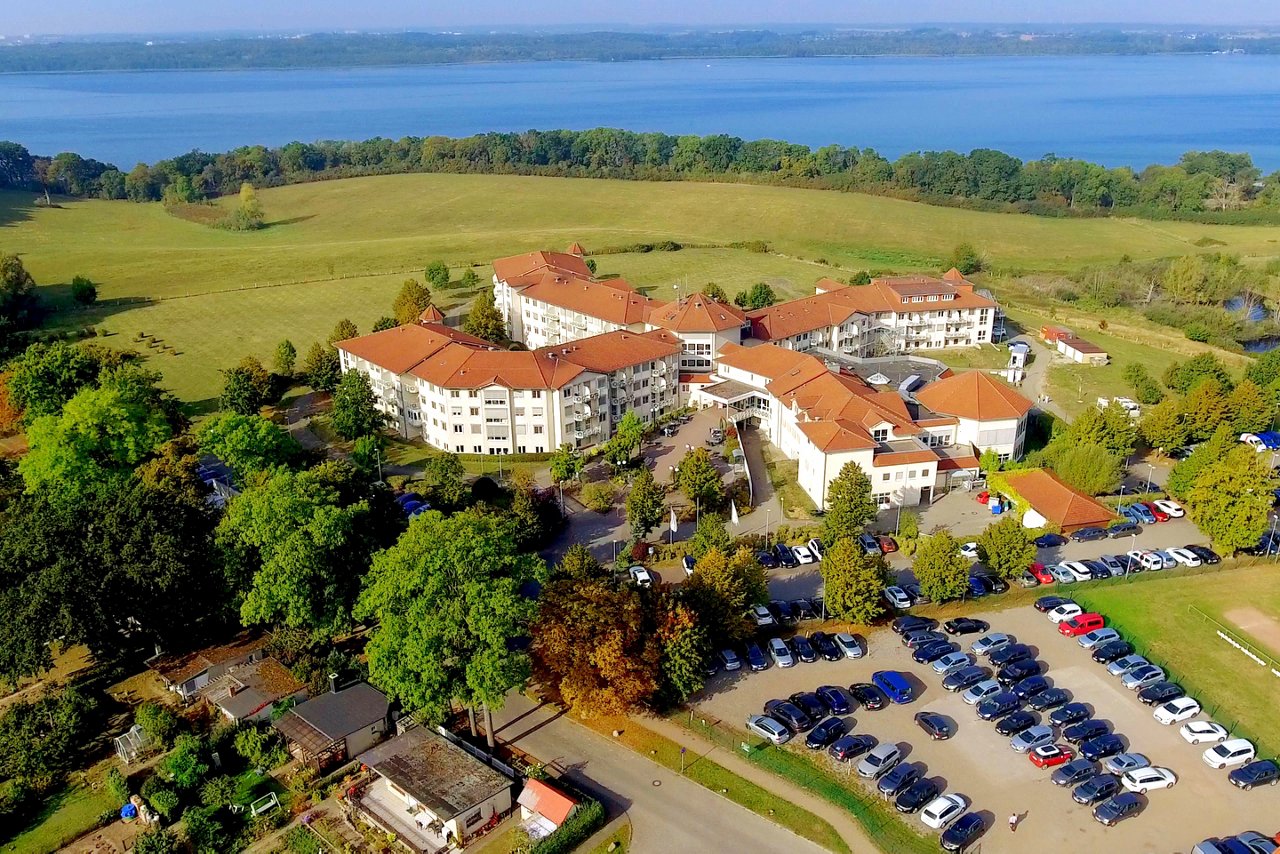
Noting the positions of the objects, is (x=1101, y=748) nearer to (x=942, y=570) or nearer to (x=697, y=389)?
(x=942, y=570)

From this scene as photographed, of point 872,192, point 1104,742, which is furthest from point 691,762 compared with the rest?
point 872,192

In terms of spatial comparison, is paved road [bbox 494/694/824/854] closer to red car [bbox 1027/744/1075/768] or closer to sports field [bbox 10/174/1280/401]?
red car [bbox 1027/744/1075/768]

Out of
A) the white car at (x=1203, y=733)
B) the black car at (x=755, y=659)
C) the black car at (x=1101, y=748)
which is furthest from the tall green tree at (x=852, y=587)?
the white car at (x=1203, y=733)

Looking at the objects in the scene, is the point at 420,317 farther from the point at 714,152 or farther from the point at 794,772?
the point at 714,152

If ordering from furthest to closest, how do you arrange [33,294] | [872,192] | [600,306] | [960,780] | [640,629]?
[872,192] < [33,294] < [600,306] < [640,629] < [960,780]

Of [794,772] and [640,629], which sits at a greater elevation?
[640,629]

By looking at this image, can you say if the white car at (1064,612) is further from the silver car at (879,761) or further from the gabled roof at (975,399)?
the gabled roof at (975,399)

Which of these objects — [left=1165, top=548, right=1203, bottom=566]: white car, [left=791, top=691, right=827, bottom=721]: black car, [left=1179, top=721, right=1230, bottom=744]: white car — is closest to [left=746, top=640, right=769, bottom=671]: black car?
[left=791, top=691, right=827, bottom=721]: black car
